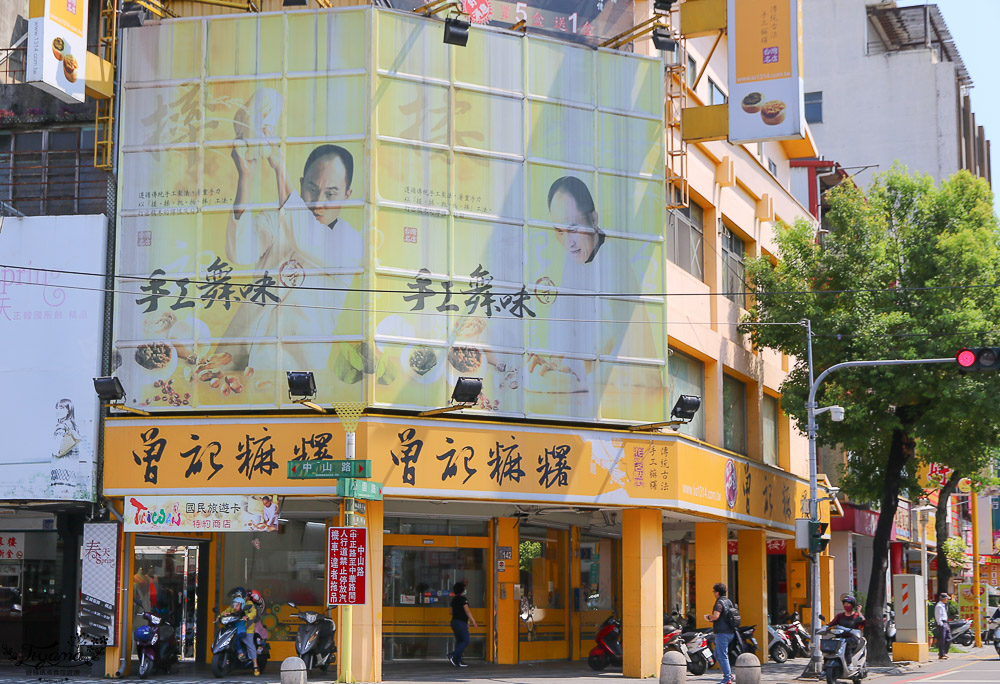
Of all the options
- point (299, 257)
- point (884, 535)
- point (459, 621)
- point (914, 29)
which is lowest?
Result: point (459, 621)

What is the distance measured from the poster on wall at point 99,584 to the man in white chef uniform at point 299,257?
424 centimetres

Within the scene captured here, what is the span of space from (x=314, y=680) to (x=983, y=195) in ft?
67.6

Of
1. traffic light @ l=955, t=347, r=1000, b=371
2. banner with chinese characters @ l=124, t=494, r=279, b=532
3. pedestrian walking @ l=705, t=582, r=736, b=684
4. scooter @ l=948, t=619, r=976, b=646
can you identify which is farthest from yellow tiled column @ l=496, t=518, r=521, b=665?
scooter @ l=948, t=619, r=976, b=646

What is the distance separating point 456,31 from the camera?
928 inches

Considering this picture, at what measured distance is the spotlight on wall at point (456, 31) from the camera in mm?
23562

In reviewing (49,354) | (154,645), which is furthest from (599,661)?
(49,354)

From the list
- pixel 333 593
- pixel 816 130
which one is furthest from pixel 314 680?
pixel 816 130

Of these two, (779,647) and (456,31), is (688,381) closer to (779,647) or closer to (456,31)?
(779,647)

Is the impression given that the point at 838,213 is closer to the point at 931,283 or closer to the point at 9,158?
the point at 931,283

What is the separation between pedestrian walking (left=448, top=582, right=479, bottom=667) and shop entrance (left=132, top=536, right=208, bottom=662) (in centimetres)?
531

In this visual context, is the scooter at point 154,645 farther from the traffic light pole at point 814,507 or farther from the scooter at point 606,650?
the traffic light pole at point 814,507

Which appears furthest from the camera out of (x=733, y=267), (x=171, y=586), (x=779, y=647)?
(x=733, y=267)

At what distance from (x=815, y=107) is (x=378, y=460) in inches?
1834

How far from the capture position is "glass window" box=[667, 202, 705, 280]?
93.1 ft
